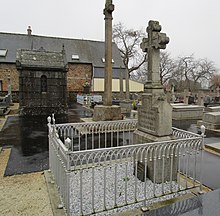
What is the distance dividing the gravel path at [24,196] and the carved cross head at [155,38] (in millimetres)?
3855

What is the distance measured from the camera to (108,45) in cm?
1053

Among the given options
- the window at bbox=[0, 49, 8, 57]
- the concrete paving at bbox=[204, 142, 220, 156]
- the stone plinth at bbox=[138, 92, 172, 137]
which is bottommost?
the concrete paving at bbox=[204, 142, 220, 156]

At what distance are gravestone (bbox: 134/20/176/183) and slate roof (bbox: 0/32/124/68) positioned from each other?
24764 mm

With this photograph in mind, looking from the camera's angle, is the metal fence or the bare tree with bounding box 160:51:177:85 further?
the bare tree with bounding box 160:51:177:85

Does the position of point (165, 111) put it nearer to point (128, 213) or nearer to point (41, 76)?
point (128, 213)

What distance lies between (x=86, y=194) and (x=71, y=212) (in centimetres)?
58

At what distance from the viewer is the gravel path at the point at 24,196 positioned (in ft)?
10.9

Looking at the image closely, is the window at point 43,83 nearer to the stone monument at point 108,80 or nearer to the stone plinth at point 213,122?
the stone monument at point 108,80

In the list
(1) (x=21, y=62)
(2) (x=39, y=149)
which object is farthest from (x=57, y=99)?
(2) (x=39, y=149)

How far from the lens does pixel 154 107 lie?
4.39m

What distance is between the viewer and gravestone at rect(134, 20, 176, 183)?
4.33 meters

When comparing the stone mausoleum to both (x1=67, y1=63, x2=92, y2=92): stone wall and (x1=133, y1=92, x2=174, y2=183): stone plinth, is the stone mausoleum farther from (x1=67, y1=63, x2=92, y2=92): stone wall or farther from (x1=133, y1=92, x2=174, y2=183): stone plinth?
(x1=67, y1=63, x2=92, y2=92): stone wall

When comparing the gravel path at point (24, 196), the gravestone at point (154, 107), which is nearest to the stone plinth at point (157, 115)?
the gravestone at point (154, 107)

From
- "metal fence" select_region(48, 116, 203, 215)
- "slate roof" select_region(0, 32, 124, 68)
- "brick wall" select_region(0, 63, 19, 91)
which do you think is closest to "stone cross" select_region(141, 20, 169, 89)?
"metal fence" select_region(48, 116, 203, 215)
